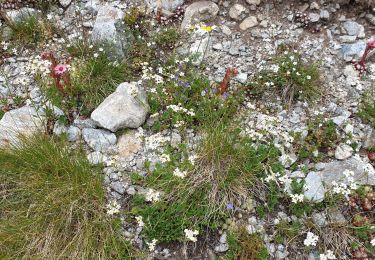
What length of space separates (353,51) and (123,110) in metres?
3.69

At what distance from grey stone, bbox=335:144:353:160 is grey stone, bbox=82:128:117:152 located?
297cm

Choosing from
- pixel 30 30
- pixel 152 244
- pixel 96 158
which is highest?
pixel 30 30

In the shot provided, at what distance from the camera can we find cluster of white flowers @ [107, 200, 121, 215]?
14.6 feet

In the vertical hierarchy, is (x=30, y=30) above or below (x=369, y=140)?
above

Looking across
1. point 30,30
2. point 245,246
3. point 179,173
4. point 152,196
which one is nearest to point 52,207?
point 152,196

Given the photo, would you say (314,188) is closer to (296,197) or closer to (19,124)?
(296,197)

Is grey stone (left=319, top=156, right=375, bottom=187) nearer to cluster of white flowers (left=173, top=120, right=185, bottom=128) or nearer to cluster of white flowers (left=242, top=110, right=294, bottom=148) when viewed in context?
cluster of white flowers (left=242, top=110, right=294, bottom=148)

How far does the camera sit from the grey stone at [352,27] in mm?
6441

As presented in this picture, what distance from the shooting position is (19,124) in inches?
208

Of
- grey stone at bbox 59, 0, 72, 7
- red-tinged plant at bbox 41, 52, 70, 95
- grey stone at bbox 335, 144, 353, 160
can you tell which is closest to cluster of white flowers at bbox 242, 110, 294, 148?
grey stone at bbox 335, 144, 353, 160

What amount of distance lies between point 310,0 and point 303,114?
7.10ft

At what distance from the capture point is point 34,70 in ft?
18.7

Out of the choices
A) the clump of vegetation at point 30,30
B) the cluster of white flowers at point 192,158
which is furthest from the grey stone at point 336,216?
the clump of vegetation at point 30,30

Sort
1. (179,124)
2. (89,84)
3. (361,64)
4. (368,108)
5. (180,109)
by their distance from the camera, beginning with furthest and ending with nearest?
(361,64) < (89,84) < (368,108) < (180,109) < (179,124)
